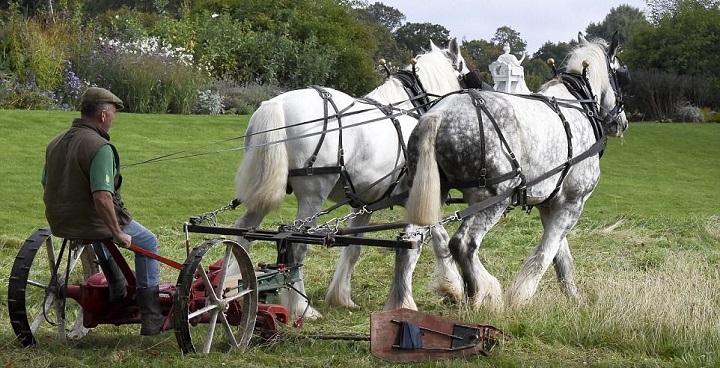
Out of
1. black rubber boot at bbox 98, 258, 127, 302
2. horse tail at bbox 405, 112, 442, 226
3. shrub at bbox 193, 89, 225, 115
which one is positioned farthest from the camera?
shrub at bbox 193, 89, 225, 115

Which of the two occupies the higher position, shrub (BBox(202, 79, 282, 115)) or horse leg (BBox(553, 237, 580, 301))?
shrub (BBox(202, 79, 282, 115))

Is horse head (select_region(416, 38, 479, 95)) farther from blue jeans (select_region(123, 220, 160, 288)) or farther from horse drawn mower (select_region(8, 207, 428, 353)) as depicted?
blue jeans (select_region(123, 220, 160, 288))

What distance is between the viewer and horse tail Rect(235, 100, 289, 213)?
23.9 feet

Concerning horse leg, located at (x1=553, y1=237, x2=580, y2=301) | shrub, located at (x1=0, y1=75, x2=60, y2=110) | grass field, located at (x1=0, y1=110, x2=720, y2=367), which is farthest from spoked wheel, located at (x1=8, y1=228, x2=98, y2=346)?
shrub, located at (x1=0, y1=75, x2=60, y2=110)

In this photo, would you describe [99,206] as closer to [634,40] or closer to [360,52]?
[360,52]

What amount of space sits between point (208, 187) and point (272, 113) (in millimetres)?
6963

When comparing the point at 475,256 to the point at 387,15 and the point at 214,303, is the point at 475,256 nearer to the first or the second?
the point at 214,303

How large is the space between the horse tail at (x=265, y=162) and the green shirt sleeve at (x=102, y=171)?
1.86 meters

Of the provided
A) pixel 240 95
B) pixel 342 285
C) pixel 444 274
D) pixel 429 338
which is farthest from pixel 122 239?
pixel 240 95

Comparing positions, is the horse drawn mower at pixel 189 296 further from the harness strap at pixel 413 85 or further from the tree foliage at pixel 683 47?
the tree foliage at pixel 683 47

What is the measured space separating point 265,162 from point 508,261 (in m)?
3.64

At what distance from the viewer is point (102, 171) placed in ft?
17.9

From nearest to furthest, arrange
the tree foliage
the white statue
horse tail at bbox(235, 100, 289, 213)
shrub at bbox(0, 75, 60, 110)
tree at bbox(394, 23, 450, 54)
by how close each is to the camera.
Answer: horse tail at bbox(235, 100, 289, 213)
shrub at bbox(0, 75, 60, 110)
the white statue
the tree foliage
tree at bbox(394, 23, 450, 54)

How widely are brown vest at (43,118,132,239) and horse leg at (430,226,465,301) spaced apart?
307 centimetres
